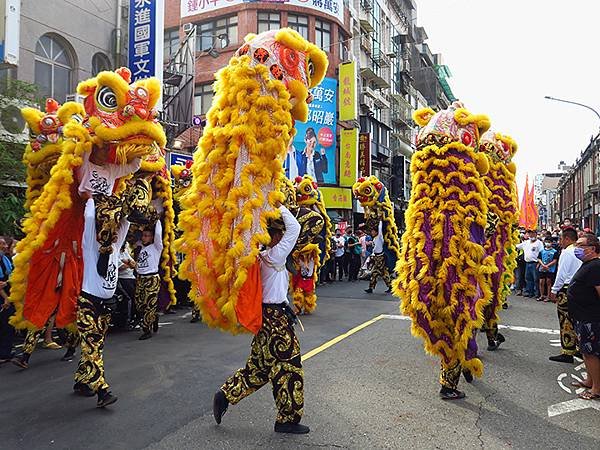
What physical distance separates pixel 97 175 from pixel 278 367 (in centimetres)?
236

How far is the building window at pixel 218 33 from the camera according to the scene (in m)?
23.8

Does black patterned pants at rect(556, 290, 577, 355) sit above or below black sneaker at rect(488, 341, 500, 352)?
above

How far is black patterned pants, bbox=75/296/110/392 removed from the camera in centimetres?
407

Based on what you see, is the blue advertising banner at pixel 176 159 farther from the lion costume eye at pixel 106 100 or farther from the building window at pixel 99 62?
the lion costume eye at pixel 106 100

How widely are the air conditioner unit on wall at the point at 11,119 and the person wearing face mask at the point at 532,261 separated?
429 inches

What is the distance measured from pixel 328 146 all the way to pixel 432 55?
32961 mm

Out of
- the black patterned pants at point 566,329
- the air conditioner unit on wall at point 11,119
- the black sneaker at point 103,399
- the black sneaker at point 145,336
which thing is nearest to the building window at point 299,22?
the air conditioner unit on wall at point 11,119

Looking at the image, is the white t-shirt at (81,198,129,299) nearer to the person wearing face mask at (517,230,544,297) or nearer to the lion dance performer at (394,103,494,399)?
the lion dance performer at (394,103,494,399)

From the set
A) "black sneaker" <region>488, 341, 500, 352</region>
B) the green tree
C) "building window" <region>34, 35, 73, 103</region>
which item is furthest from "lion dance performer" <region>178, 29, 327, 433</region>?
"building window" <region>34, 35, 73, 103</region>

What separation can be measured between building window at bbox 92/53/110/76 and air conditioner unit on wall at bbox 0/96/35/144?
5.10 meters

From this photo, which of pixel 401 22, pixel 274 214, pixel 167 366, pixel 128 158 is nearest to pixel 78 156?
pixel 128 158

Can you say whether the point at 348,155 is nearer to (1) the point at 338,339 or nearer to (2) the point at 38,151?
(1) the point at 338,339

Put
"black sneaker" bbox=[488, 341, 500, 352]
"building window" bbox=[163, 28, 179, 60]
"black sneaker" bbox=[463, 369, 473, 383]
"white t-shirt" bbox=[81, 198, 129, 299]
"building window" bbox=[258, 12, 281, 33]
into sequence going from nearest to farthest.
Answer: "white t-shirt" bbox=[81, 198, 129, 299]
"black sneaker" bbox=[463, 369, 473, 383]
"black sneaker" bbox=[488, 341, 500, 352]
"building window" bbox=[258, 12, 281, 33]
"building window" bbox=[163, 28, 179, 60]

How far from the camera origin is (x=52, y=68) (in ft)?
39.8
